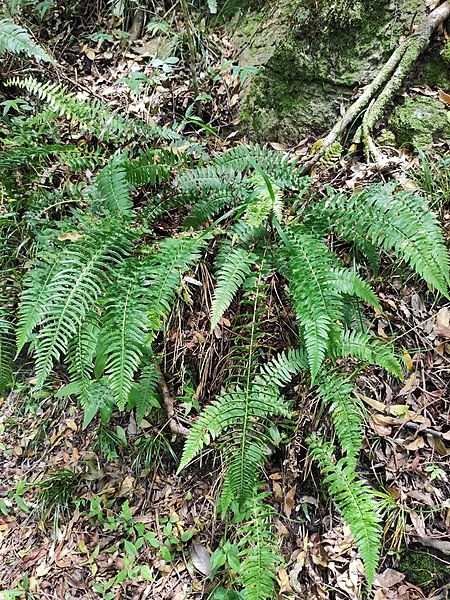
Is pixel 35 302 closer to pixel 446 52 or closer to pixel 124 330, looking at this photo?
pixel 124 330

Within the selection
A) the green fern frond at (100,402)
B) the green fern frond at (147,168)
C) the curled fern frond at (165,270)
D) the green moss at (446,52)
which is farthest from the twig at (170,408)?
the green moss at (446,52)

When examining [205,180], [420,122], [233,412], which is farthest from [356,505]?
[420,122]

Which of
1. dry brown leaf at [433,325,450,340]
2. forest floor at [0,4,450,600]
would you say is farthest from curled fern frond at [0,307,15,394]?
dry brown leaf at [433,325,450,340]

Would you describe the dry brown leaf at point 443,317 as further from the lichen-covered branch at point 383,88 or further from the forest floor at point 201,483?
the lichen-covered branch at point 383,88

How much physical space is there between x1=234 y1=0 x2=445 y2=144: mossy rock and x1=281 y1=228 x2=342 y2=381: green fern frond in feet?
4.27

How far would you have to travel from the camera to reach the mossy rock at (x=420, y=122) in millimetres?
3057

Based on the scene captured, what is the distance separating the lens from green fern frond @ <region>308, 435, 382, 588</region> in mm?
2104

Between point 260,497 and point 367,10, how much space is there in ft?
10.9

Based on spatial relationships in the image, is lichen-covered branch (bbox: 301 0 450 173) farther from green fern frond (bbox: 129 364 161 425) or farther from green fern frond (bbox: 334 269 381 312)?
green fern frond (bbox: 129 364 161 425)

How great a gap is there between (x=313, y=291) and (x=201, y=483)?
1471 mm

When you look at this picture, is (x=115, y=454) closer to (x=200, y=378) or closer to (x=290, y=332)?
(x=200, y=378)

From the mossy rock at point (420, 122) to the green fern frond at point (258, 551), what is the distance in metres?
2.47

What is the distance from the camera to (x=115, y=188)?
2902 millimetres

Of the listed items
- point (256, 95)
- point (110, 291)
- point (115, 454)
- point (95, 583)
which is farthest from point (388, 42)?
point (95, 583)
